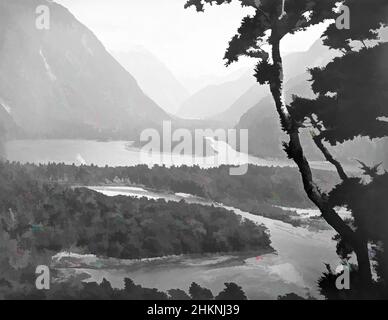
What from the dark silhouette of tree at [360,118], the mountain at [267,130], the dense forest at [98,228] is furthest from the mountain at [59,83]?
the dark silhouette of tree at [360,118]

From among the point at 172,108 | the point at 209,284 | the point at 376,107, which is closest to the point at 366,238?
the point at 376,107

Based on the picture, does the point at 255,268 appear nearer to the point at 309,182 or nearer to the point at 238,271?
the point at 238,271

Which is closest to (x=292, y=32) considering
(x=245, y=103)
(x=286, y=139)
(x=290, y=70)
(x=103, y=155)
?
(x=103, y=155)

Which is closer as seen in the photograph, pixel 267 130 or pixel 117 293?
pixel 117 293

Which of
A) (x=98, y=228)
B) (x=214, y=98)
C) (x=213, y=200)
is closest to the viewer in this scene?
(x=98, y=228)

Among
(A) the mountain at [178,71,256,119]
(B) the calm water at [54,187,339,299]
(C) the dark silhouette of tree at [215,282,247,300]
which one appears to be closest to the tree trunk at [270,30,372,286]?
(C) the dark silhouette of tree at [215,282,247,300]

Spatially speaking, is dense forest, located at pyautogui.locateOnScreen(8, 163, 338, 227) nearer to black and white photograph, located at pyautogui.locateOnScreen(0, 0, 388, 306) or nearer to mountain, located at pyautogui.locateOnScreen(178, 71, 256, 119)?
black and white photograph, located at pyautogui.locateOnScreen(0, 0, 388, 306)

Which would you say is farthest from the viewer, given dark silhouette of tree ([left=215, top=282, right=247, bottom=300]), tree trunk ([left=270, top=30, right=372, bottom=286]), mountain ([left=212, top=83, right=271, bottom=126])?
mountain ([left=212, top=83, right=271, bottom=126])
